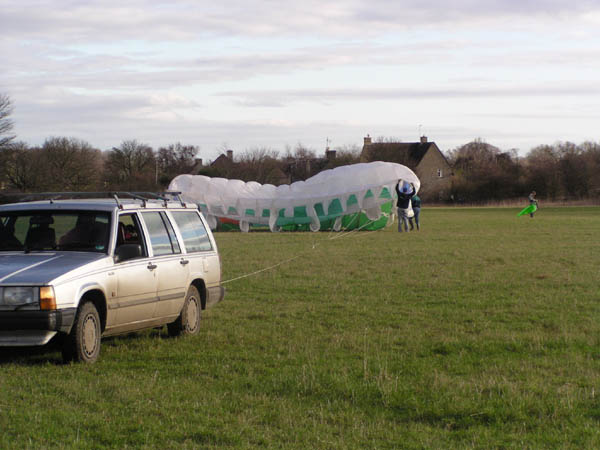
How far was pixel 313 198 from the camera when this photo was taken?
4231 centimetres

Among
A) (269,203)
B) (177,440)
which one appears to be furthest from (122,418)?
(269,203)

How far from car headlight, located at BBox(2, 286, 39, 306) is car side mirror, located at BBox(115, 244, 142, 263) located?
1.33 metres

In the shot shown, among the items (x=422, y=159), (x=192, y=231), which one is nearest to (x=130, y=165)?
(x=422, y=159)

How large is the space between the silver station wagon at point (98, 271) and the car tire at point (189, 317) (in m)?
0.01

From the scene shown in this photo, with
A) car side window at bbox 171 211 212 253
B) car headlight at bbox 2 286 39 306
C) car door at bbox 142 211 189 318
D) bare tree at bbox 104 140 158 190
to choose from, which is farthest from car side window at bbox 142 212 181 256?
bare tree at bbox 104 140 158 190

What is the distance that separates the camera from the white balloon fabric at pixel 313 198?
136 ft

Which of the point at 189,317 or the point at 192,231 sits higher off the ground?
the point at 192,231

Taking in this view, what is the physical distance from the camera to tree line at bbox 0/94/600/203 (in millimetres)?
85062

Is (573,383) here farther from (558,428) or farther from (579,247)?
(579,247)

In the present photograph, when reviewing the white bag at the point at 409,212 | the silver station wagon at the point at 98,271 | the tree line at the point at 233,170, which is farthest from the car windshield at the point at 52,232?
the tree line at the point at 233,170

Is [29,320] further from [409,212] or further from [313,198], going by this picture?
[313,198]

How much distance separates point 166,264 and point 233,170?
3308 inches

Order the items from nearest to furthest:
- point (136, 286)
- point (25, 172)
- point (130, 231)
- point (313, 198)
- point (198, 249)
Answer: point (136, 286) < point (130, 231) < point (198, 249) < point (313, 198) < point (25, 172)

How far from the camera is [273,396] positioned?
7.82 metres
